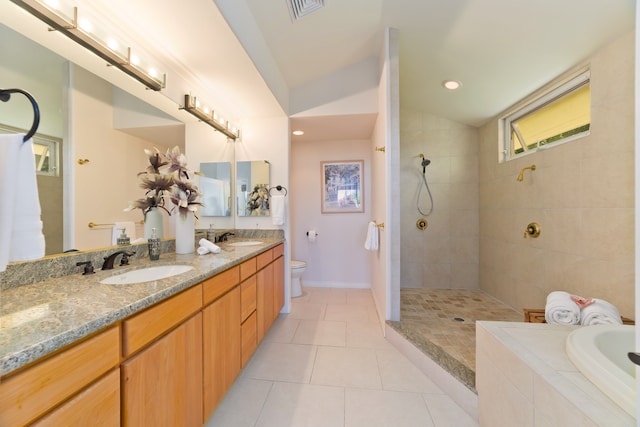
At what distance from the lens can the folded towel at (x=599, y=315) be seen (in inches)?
51.0

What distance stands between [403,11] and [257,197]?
2.06 m

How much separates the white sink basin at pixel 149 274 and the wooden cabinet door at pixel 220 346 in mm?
277

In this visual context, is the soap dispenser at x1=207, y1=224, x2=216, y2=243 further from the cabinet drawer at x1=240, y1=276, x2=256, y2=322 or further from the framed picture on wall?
the framed picture on wall

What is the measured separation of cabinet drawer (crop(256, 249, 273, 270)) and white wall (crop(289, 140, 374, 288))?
4.42 ft

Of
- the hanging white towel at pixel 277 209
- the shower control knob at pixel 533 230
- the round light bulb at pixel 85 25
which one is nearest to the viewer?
the round light bulb at pixel 85 25

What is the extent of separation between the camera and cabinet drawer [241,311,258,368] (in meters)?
1.50

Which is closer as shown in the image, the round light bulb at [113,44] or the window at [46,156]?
the window at [46,156]

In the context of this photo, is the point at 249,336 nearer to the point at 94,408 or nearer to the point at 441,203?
the point at 94,408

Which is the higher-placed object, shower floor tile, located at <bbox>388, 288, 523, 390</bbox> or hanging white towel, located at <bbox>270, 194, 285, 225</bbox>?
hanging white towel, located at <bbox>270, 194, 285, 225</bbox>

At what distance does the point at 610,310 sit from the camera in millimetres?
1346

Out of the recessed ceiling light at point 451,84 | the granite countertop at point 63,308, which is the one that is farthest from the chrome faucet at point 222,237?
the recessed ceiling light at point 451,84

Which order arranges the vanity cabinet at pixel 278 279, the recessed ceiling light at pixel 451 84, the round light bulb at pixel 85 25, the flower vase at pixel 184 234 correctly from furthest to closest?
the recessed ceiling light at pixel 451 84
the vanity cabinet at pixel 278 279
the flower vase at pixel 184 234
the round light bulb at pixel 85 25

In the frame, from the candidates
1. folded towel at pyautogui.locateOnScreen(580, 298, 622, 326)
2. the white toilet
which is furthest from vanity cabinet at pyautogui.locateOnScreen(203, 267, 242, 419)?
folded towel at pyautogui.locateOnScreen(580, 298, 622, 326)

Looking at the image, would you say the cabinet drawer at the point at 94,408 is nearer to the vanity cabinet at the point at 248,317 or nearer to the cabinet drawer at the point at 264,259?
the vanity cabinet at the point at 248,317
